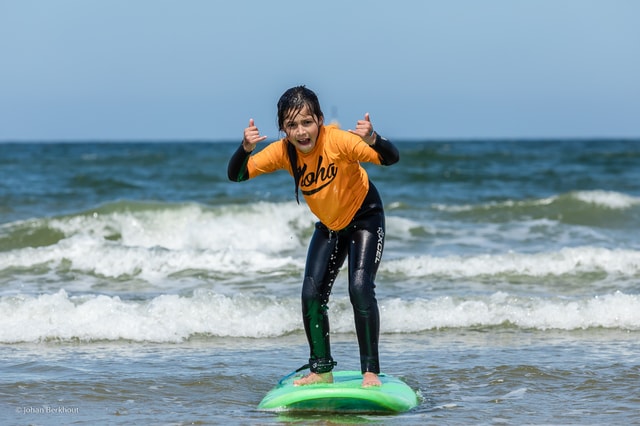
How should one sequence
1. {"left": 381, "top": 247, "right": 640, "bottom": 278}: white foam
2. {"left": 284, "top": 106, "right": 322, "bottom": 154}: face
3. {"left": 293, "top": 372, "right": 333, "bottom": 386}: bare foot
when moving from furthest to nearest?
{"left": 381, "top": 247, "right": 640, "bottom": 278}: white foam < {"left": 293, "top": 372, "right": 333, "bottom": 386}: bare foot < {"left": 284, "top": 106, "right": 322, "bottom": 154}: face

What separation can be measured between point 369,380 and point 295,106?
1.68m

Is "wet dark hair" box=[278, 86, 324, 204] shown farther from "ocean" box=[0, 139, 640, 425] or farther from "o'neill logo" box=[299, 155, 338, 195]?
"ocean" box=[0, 139, 640, 425]

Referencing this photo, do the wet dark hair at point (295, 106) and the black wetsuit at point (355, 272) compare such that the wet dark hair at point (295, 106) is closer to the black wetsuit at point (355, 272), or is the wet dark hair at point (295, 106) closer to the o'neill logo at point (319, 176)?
the o'neill logo at point (319, 176)

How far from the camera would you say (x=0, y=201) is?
1928 centimetres

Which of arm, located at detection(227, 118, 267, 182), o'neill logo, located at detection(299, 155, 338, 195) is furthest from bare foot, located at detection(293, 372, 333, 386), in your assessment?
arm, located at detection(227, 118, 267, 182)

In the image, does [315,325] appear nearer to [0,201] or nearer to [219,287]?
[219,287]

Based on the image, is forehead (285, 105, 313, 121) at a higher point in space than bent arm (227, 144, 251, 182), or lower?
higher

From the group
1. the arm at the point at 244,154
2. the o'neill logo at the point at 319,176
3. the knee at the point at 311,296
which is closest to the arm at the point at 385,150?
the o'neill logo at the point at 319,176

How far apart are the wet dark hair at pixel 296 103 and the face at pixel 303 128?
0.8 inches

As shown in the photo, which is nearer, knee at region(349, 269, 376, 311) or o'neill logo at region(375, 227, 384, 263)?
knee at region(349, 269, 376, 311)

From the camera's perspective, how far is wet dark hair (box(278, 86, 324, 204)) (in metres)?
5.16

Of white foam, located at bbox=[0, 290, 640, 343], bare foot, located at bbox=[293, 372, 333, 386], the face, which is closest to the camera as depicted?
the face

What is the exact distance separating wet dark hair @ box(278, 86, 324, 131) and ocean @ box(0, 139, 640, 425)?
5.86ft

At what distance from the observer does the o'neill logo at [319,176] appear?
17.1 feet
